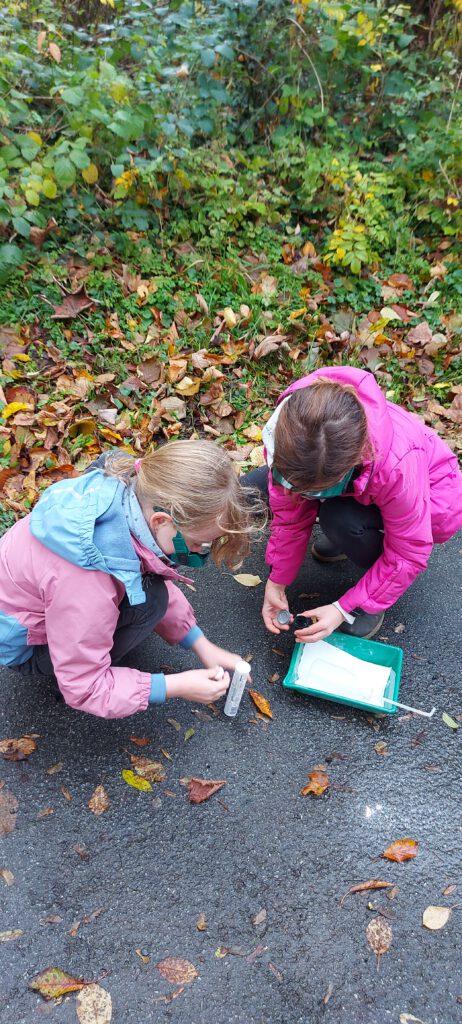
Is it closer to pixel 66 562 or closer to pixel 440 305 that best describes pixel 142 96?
pixel 440 305

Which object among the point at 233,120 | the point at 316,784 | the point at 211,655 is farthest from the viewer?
the point at 233,120

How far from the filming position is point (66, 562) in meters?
1.54

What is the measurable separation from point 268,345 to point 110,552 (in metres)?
2.14

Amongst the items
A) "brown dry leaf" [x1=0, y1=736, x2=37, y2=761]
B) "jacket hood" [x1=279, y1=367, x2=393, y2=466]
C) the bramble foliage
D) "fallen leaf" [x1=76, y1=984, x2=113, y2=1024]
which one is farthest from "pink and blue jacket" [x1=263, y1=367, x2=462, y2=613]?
the bramble foliage

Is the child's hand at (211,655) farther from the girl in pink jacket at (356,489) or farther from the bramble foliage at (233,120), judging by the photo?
the bramble foliage at (233,120)

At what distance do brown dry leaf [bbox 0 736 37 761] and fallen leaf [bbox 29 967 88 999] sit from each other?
1.89 feet

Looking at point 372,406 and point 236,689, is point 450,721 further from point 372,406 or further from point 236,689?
point 372,406

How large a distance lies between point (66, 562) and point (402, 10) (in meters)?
4.42

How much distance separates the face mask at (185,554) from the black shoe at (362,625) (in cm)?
80

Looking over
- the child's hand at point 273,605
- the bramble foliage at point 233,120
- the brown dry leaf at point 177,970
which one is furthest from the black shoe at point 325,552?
the bramble foliage at point 233,120

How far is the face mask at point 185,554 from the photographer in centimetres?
163

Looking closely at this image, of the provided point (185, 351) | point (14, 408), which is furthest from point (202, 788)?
point (185, 351)

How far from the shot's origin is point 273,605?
2.27m

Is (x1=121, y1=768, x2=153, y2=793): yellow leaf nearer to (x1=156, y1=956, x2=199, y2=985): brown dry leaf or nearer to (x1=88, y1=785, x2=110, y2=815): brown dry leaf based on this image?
(x1=88, y1=785, x2=110, y2=815): brown dry leaf
